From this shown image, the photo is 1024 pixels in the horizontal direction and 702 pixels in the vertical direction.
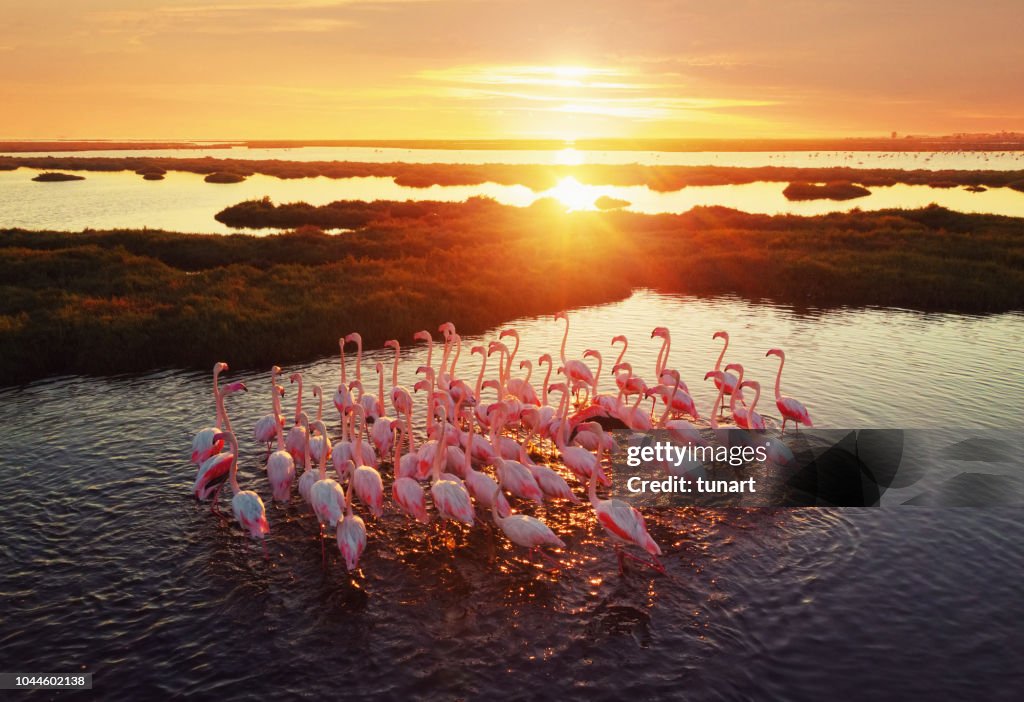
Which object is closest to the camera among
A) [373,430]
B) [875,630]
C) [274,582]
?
[875,630]

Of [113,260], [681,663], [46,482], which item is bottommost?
[681,663]

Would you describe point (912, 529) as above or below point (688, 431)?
below

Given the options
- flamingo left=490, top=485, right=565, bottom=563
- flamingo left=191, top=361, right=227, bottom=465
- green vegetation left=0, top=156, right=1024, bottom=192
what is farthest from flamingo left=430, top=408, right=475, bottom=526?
green vegetation left=0, top=156, right=1024, bottom=192

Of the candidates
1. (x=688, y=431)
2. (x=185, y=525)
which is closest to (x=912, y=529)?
(x=688, y=431)

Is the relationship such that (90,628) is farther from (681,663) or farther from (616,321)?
(616,321)

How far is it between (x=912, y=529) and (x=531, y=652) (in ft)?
23.8

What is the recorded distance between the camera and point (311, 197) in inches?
2958

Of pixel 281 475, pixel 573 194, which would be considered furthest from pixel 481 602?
pixel 573 194

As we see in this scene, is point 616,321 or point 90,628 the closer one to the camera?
point 90,628

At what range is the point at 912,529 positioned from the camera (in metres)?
11.5

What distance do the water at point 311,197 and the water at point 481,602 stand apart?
42242mm

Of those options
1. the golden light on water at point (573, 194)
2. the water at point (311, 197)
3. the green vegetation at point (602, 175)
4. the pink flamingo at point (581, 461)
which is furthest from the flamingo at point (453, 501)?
the green vegetation at point (602, 175)

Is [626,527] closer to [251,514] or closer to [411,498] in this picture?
[411,498]

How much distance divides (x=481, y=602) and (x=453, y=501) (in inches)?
63.1
